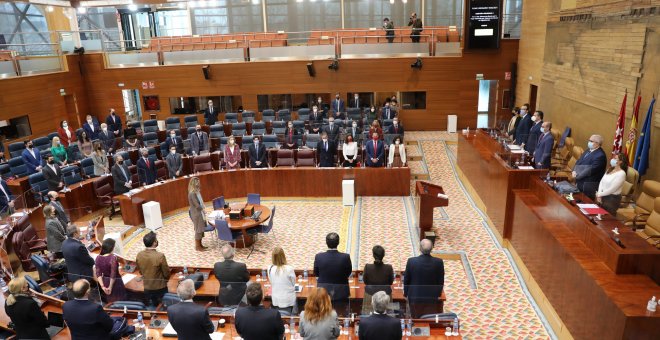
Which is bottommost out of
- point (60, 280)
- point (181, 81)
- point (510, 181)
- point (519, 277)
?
point (519, 277)

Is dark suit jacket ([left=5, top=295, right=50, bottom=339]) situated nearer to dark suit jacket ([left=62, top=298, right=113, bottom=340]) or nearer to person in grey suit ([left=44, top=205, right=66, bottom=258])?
dark suit jacket ([left=62, top=298, right=113, bottom=340])

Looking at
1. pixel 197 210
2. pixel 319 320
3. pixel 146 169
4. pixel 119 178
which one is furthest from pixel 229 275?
pixel 146 169

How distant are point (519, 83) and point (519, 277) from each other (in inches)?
429

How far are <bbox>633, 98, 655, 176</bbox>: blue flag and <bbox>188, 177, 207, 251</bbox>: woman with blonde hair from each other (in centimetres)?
787

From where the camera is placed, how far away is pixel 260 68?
17812mm

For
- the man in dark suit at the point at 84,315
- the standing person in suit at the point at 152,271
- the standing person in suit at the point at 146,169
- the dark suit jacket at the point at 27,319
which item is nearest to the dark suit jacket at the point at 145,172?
the standing person in suit at the point at 146,169

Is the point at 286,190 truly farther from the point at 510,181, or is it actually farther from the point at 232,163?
the point at 510,181

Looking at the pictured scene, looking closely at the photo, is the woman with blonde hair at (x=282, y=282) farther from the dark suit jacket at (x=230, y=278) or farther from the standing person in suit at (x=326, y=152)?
the standing person in suit at (x=326, y=152)

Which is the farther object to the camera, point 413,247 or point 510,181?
point 413,247

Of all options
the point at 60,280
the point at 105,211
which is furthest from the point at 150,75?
the point at 60,280

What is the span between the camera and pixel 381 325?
3863mm

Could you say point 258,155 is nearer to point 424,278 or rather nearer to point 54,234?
point 54,234

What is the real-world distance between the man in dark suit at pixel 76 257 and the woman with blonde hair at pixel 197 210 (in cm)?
233

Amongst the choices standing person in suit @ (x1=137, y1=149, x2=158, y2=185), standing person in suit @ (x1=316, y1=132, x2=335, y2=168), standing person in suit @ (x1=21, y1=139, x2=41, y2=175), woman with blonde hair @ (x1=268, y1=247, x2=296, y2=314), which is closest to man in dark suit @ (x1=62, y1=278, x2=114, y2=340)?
woman with blonde hair @ (x1=268, y1=247, x2=296, y2=314)
